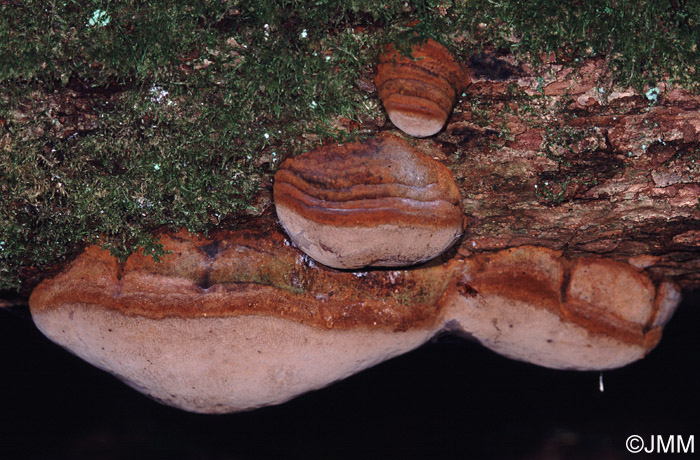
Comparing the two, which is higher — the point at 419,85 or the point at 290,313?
the point at 419,85

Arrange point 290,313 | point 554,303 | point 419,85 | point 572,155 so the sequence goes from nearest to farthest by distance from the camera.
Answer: point 419,85 < point 572,155 < point 290,313 < point 554,303

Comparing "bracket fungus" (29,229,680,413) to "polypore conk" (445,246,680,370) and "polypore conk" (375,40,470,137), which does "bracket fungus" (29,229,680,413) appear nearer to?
"polypore conk" (445,246,680,370)

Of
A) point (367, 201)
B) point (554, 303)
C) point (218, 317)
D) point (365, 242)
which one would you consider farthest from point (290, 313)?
point (554, 303)

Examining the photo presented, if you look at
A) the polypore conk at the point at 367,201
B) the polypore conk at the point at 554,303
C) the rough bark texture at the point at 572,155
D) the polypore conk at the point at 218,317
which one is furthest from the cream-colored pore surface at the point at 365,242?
the polypore conk at the point at 554,303

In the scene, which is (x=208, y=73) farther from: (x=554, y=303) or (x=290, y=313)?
(x=554, y=303)

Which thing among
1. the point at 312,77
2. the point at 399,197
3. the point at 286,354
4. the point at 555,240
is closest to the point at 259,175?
the point at 312,77

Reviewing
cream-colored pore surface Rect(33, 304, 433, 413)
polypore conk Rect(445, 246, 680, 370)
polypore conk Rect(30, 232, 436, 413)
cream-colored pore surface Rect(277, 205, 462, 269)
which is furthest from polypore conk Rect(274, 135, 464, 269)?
polypore conk Rect(445, 246, 680, 370)

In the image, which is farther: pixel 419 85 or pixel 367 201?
pixel 367 201
